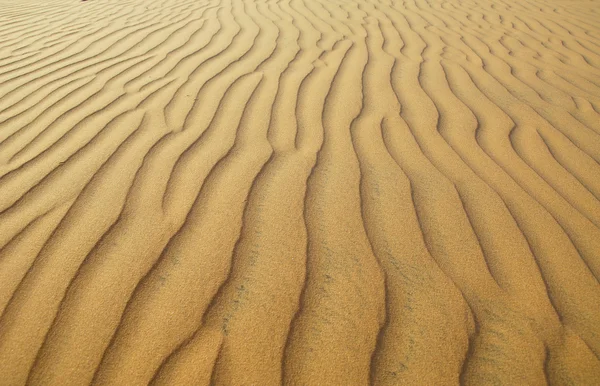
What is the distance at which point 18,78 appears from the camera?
279cm

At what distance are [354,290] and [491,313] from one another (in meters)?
0.41

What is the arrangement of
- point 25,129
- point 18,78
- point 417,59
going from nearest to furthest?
point 25,129
point 18,78
point 417,59

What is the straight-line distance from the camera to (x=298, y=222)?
1511 mm

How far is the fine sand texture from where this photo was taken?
1.10 meters

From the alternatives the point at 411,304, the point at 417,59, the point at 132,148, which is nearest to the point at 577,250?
the point at 411,304

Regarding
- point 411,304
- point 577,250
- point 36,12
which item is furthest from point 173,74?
point 36,12

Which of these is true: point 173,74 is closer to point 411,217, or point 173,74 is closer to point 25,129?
point 25,129

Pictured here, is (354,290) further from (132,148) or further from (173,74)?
(173,74)

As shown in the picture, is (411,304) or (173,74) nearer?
(411,304)

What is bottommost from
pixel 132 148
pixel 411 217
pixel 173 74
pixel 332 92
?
pixel 411 217

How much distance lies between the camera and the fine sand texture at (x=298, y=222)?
1102mm

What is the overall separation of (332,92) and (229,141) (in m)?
0.86

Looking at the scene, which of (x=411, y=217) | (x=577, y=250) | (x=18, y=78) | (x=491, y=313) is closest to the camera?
(x=491, y=313)

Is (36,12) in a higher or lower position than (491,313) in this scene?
higher
